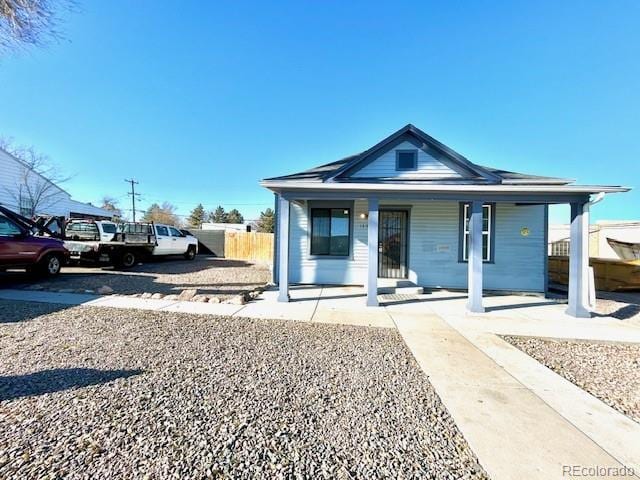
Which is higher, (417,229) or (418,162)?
(418,162)

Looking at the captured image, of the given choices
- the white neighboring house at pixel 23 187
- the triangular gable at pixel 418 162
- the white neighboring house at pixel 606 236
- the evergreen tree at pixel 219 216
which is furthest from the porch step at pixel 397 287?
the evergreen tree at pixel 219 216

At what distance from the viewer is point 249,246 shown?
19062 mm

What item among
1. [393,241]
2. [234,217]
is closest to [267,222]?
[234,217]

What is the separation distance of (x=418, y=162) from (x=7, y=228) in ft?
37.6

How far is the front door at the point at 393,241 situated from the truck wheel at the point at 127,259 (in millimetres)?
10058

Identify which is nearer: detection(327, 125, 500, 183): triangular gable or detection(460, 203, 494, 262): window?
detection(327, 125, 500, 183): triangular gable

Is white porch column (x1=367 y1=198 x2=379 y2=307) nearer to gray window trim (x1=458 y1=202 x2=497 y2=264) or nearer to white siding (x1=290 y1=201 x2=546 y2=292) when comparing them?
white siding (x1=290 y1=201 x2=546 y2=292)

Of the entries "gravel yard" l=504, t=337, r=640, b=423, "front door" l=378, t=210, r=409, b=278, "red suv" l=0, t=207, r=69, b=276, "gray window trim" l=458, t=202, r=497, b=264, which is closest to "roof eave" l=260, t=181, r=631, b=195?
"gray window trim" l=458, t=202, r=497, b=264

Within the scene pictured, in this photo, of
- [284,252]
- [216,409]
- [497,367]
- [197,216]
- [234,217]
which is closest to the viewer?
[216,409]

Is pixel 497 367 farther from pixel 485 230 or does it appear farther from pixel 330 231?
pixel 330 231

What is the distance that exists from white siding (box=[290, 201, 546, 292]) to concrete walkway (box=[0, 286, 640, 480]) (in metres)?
0.98

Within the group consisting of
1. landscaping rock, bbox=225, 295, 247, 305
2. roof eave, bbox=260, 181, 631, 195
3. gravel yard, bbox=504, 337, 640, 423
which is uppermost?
roof eave, bbox=260, 181, 631, 195

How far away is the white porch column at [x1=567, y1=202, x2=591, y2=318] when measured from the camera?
641 centimetres

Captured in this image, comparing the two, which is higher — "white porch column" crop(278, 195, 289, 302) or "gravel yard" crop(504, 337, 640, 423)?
"white porch column" crop(278, 195, 289, 302)
